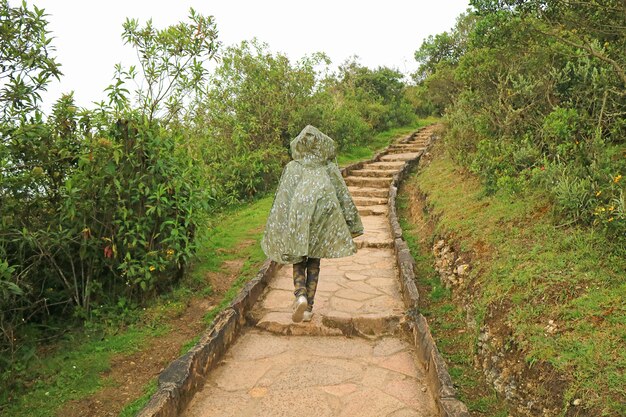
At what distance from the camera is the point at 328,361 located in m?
4.29

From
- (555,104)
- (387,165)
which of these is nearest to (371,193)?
(387,165)

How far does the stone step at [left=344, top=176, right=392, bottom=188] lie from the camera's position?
12570 millimetres

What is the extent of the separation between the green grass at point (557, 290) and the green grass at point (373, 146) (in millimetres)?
9451

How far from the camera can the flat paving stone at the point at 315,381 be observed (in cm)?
356

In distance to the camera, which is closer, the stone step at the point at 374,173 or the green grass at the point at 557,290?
the green grass at the point at 557,290

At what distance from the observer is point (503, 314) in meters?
4.21

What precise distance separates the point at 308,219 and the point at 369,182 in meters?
8.21

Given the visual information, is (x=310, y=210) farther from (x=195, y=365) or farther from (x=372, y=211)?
(x=372, y=211)

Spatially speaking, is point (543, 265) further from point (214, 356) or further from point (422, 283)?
point (214, 356)

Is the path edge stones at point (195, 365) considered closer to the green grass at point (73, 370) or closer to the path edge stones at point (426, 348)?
the green grass at point (73, 370)

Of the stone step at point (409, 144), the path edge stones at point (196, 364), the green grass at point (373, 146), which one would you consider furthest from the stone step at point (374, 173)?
the path edge stones at point (196, 364)

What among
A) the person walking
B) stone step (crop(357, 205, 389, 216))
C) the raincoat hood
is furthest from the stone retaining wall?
stone step (crop(357, 205, 389, 216))

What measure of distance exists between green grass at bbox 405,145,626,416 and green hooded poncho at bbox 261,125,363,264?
1589 mm

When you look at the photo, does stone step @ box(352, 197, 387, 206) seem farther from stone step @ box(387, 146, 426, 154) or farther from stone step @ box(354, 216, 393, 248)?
stone step @ box(387, 146, 426, 154)
